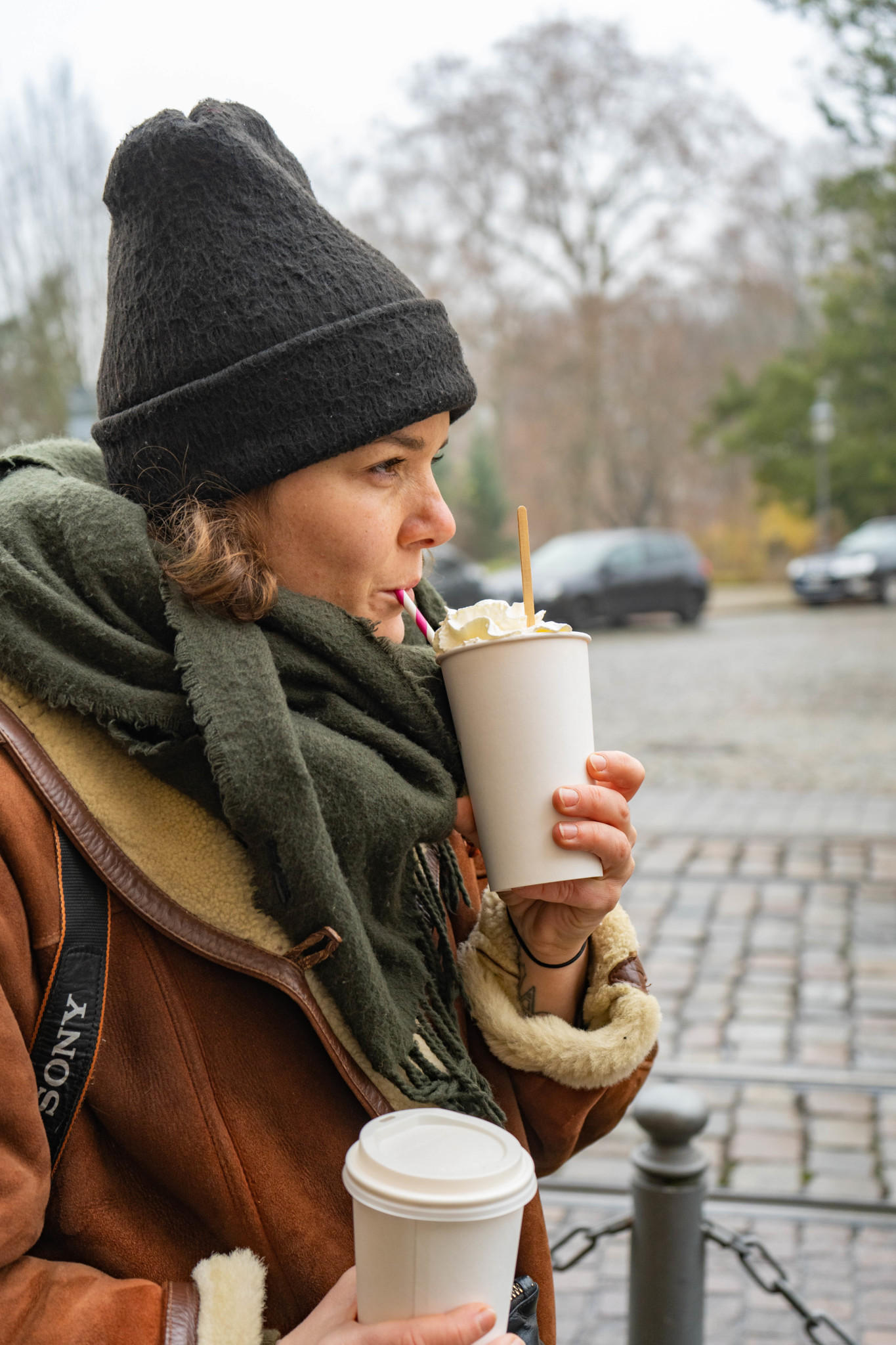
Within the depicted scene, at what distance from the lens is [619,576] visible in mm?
19594

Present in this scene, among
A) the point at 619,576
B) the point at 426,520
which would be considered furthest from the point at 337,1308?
the point at 619,576

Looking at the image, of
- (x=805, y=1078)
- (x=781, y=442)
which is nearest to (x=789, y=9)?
(x=805, y=1078)

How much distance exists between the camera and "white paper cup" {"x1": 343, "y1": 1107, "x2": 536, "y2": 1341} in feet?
3.22

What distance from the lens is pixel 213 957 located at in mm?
1149

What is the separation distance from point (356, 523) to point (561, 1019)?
0.63 meters

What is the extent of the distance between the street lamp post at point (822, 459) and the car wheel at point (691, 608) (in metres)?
8.03

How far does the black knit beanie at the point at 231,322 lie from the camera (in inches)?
49.6

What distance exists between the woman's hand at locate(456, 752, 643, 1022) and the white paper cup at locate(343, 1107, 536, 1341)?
1.15 feet

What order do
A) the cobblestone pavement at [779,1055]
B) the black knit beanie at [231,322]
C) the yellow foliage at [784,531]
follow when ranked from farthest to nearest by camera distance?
the yellow foliage at [784,531]
the cobblestone pavement at [779,1055]
the black knit beanie at [231,322]

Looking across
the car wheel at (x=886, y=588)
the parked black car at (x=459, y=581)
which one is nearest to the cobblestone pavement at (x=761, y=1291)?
the parked black car at (x=459, y=581)

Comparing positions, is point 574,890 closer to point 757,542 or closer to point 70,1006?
point 70,1006

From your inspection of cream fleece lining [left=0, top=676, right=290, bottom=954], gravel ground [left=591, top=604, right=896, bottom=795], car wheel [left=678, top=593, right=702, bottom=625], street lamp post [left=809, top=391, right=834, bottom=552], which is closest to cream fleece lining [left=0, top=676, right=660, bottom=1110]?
cream fleece lining [left=0, top=676, right=290, bottom=954]

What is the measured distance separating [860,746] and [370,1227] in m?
9.29

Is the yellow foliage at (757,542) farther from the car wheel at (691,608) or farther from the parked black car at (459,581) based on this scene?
the parked black car at (459,581)
